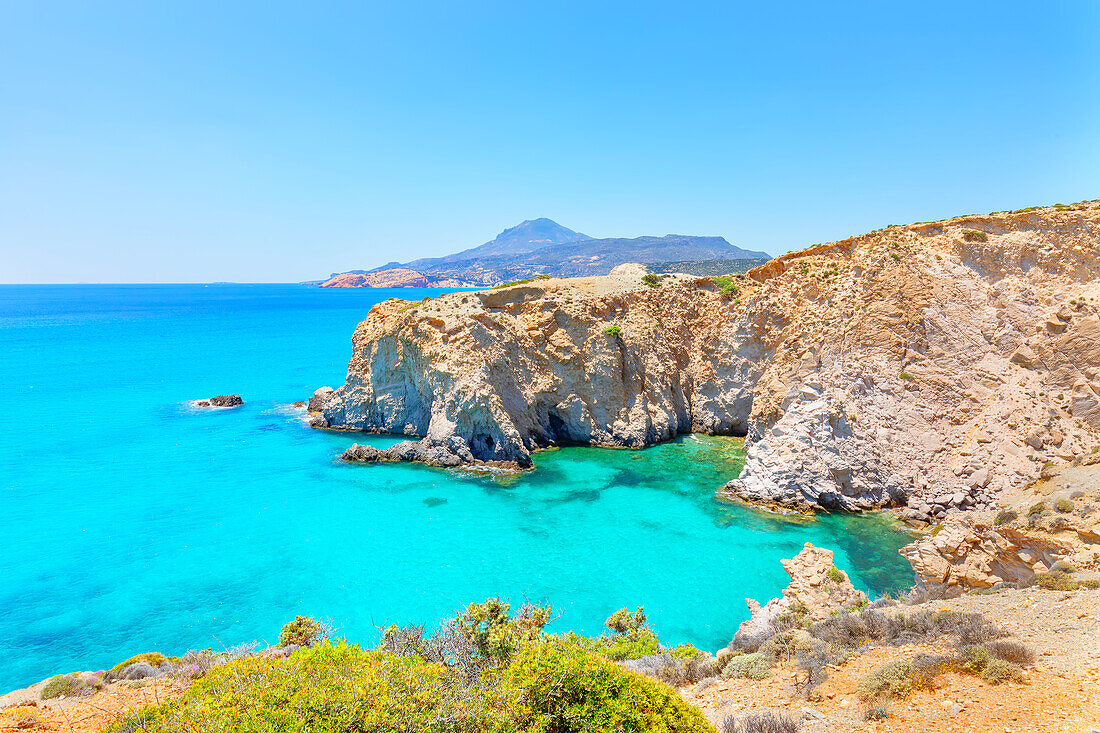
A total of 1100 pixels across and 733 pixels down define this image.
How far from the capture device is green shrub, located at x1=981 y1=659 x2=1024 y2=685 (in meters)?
7.70

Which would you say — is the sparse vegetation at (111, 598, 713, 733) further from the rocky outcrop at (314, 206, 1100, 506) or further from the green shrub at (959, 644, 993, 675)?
the rocky outcrop at (314, 206, 1100, 506)

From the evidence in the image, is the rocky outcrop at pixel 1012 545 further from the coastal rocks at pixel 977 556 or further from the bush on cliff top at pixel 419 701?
the bush on cliff top at pixel 419 701

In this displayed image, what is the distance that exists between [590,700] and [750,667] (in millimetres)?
4499

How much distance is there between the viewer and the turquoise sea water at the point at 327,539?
17.9 meters

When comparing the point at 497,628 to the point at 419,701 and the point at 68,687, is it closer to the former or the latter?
the point at 419,701

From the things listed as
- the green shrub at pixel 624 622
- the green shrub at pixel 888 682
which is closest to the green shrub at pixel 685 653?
the green shrub at pixel 624 622

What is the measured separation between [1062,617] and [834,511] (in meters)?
16.4

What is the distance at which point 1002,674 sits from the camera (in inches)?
304

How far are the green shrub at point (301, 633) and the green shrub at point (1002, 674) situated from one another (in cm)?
1362

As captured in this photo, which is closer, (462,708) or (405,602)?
(462,708)

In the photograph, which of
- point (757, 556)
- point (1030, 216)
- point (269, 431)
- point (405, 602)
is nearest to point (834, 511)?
point (757, 556)

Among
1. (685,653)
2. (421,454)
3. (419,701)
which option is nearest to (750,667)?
(685,653)

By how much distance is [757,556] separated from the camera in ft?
70.2

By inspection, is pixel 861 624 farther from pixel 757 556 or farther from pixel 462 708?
pixel 757 556
